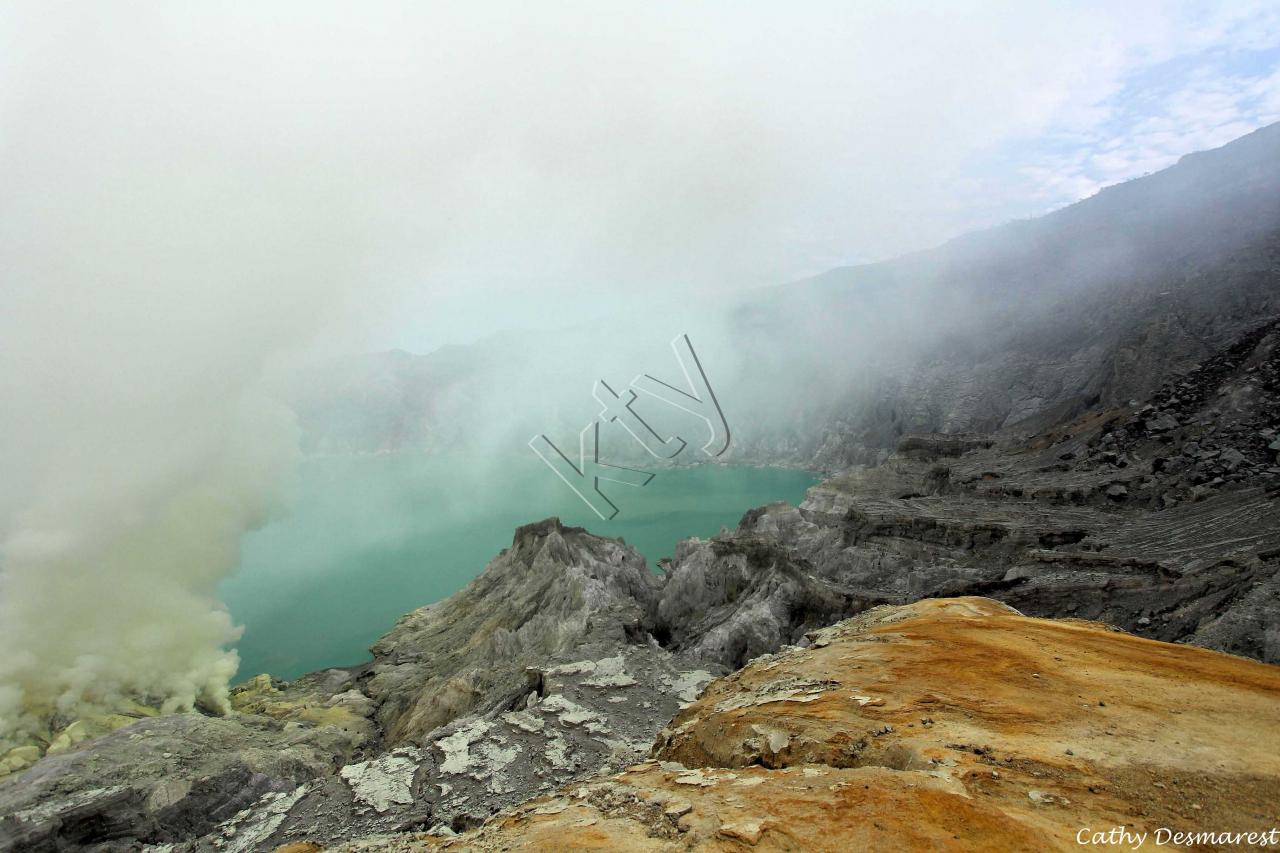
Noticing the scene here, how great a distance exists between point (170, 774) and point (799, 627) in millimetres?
20938

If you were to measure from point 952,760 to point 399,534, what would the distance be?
69.0 meters

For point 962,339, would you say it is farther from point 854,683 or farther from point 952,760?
point 952,760

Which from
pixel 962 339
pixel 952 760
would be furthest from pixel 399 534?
pixel 962 339

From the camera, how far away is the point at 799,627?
81.1 ft

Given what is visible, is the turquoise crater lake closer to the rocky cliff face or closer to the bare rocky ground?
the bare rocky ground

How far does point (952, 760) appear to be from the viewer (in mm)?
7223

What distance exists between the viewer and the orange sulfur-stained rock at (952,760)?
599 centimetres

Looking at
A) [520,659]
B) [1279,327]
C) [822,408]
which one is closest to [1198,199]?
[822,408]

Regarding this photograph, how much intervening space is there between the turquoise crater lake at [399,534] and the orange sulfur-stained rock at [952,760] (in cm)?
3434

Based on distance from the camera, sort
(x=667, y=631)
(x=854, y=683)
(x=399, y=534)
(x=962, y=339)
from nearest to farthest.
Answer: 1. (x=854, y=683)
2. (x=667, y=631)
3. (x=399, y=534)
4. (x=962, y=339)

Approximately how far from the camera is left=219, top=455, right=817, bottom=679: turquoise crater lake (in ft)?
140

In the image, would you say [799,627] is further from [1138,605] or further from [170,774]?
[170,774]

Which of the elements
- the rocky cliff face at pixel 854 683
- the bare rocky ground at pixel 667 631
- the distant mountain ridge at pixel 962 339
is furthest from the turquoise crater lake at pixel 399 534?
the distant mountain ridge at pixel 962 339

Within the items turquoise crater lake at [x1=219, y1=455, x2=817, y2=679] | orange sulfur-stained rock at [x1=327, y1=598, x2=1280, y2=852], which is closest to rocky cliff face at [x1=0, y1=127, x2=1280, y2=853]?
orange sulfur-stained rock at [x1=327, y1=598, x2=1280, y2=852]
